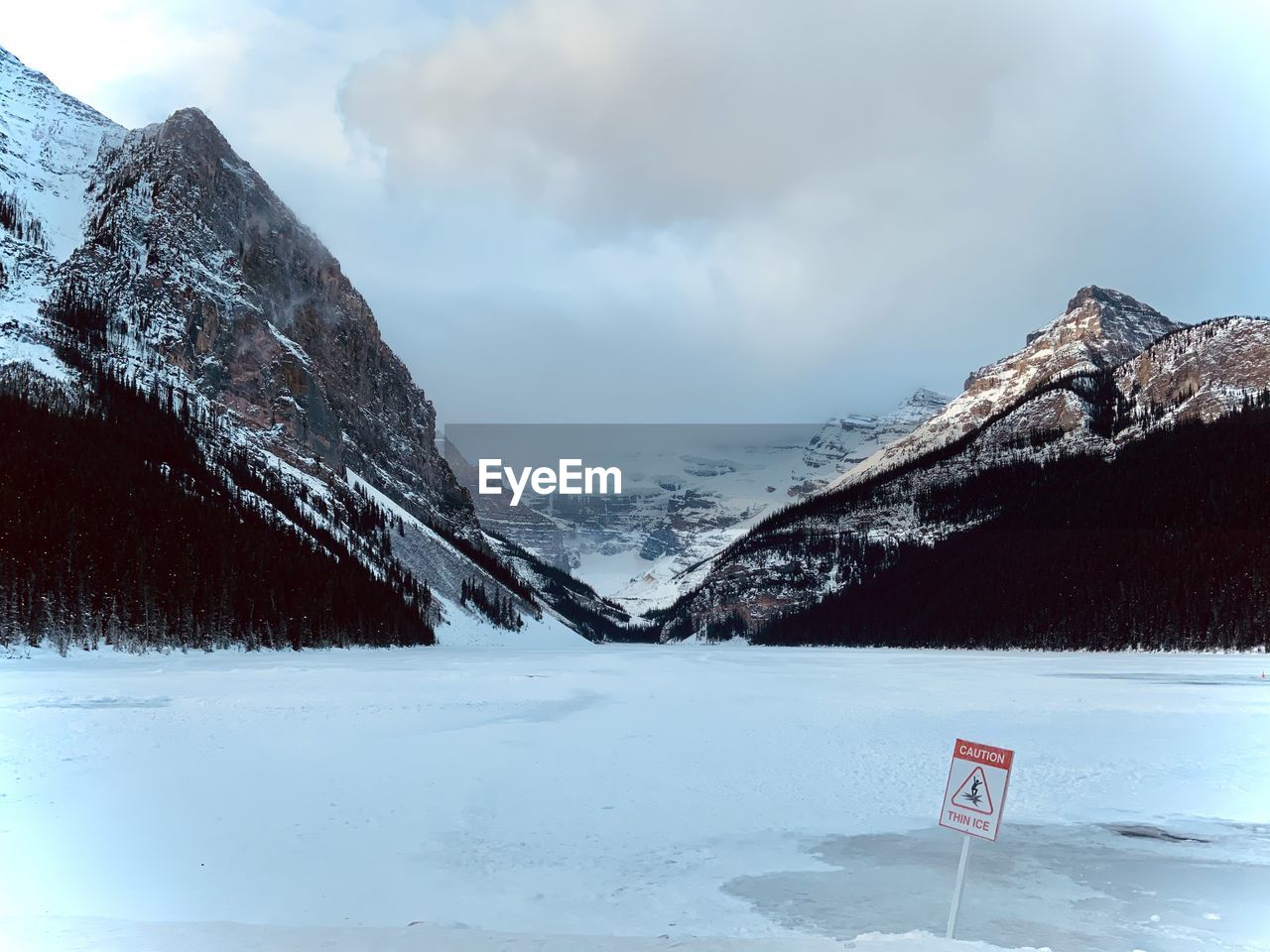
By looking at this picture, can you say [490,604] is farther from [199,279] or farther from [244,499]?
[199,279]

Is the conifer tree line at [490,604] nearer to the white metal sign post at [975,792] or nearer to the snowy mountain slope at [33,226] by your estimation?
the snowy mountain slope at [33,226]

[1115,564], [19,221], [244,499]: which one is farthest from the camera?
[19,221]

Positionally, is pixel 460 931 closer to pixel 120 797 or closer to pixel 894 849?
pixel 894 849

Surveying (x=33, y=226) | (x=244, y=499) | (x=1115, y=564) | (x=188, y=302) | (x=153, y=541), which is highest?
(x=33, y=226)

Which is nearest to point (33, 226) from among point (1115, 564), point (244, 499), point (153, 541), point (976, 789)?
point (244, 499)

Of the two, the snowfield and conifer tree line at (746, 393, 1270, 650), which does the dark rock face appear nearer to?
conifer tree line at (746, 393, 1270, 650)

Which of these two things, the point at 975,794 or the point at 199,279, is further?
the point at 199,279

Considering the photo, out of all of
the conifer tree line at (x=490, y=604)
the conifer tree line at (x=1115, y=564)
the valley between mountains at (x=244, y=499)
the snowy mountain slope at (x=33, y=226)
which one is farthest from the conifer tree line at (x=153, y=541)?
the conifer tree line at (x=1115, y=564)
